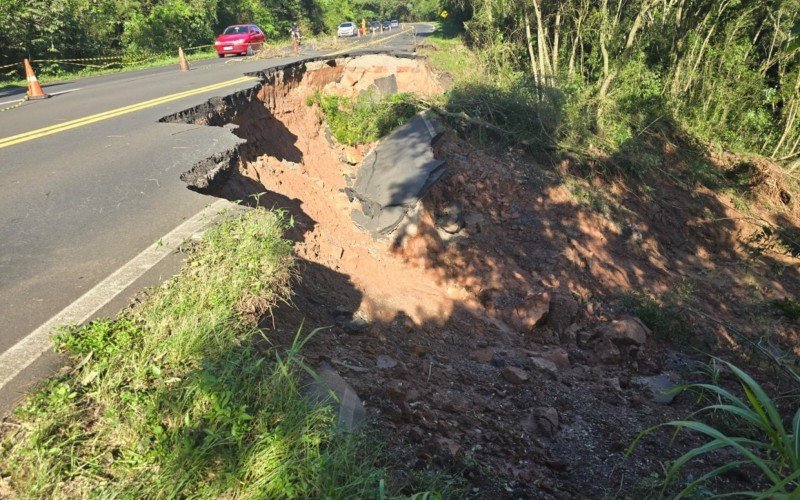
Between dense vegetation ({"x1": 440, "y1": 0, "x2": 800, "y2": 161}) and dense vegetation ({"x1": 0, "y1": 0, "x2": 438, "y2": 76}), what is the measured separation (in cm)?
1490

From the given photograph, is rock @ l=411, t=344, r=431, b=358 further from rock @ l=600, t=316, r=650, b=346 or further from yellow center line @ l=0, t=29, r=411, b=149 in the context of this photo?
yellow center line @ l=0, t=29, r=411, b=149

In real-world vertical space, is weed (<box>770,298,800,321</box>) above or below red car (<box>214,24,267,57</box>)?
below

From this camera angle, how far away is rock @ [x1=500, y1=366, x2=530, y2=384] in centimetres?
466

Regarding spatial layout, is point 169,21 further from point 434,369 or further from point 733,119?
point 434,369

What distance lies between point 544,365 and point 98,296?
3.95 metres

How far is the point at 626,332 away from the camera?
20.1 feet

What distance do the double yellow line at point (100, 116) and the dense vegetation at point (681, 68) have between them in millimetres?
7356

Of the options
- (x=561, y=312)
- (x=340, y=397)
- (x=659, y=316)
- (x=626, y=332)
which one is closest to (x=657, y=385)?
(x=626, y=332)

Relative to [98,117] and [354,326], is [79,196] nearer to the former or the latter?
[354,326]

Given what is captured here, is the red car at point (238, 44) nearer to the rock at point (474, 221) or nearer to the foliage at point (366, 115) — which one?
the foliage at point (366, 115)

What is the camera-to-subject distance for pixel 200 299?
327cm

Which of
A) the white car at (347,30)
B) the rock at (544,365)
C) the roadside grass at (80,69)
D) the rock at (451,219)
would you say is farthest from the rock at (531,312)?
the white car at (347,30)

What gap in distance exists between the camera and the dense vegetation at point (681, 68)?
541 inches

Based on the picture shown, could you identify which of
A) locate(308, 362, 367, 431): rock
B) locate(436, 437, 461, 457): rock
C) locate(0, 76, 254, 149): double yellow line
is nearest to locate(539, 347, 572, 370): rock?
locate(436, 437, 461, 457): rock
